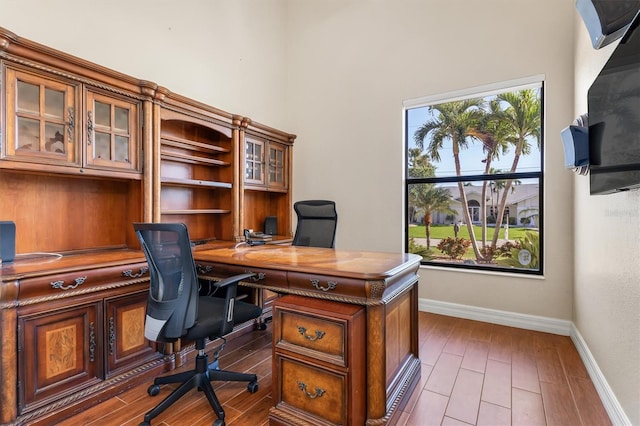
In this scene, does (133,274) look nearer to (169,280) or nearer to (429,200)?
(169,280)

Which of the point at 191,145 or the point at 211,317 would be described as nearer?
the point at 211,317

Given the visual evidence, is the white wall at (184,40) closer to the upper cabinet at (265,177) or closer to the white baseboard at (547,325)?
the upper cabinet at (265,177)

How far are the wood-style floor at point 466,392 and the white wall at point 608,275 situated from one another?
250 mm

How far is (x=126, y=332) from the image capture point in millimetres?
2082

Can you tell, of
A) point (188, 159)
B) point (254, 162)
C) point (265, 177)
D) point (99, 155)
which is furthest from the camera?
point (265, 177)

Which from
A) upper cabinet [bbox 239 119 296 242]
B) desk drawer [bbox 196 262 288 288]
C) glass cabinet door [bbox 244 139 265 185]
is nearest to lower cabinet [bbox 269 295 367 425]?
desk drawer [bbox 196 262 288 288]

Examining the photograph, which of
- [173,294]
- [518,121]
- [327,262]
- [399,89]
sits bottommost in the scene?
[173,294]

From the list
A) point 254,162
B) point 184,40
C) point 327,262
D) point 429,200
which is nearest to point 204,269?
point 327,262

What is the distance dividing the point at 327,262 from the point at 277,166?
2.46 m

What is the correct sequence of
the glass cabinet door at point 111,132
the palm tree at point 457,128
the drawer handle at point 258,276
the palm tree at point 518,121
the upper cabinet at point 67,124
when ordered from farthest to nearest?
the palm tree at point 457,128, the palm tree at point 518,121, the glass cabinet door at point 111,132, the drawer handle at point 258,276, the upper cabinet at point 67,124

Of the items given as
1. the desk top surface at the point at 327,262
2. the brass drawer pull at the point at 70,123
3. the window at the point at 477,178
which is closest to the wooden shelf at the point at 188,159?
the brass drawer pull at the point at 70,123

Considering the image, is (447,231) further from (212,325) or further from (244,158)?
(212,325)

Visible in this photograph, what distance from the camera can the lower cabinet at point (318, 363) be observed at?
59.3 inches

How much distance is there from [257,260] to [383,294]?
2.90 ft
